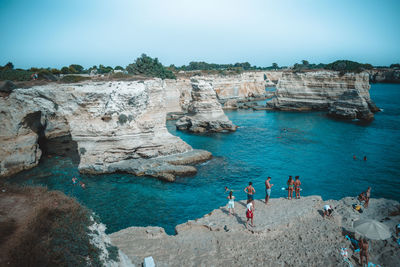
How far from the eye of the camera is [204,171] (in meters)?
20.6

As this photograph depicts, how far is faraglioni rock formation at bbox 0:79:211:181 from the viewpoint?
20172 mm

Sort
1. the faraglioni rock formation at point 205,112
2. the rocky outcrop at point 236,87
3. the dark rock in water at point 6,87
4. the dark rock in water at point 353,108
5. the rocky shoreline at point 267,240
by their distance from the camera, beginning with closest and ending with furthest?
the rocky shoreline at point 267,240
the dark rock in water at point 6,87
the faraglioni rock formation at point 205,112
the dark rock in water at point 353,108
the rocky outcrop at point 236,87

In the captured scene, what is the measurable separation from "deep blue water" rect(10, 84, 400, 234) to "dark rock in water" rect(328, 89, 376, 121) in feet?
23.9

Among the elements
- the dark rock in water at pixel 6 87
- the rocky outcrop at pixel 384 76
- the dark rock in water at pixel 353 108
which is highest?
the rocky outcrop at pixel 384 76

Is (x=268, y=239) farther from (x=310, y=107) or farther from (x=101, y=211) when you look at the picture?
(x=310, y=107)

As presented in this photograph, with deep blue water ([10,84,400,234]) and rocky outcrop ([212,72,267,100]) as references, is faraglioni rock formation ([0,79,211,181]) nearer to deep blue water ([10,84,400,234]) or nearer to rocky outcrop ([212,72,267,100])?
deep blue water ([10,84,400,234])

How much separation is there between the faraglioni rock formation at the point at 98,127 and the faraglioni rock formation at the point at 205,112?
13027 millimetres

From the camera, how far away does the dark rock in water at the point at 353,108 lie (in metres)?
40.4

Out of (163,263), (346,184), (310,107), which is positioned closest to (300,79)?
(310,107)

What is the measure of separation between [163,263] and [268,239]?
15.0 feet

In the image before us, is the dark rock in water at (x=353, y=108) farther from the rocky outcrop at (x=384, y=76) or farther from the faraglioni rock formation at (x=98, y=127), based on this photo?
the rocky outcrop at (x=384, y=76)

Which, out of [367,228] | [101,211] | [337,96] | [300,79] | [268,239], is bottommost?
[101,211]

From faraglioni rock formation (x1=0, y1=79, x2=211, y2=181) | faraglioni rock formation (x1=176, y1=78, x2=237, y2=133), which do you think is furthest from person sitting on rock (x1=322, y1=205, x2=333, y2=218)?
faraglioni rock formation (x1=176, y1=78, x2=237, y2=133)

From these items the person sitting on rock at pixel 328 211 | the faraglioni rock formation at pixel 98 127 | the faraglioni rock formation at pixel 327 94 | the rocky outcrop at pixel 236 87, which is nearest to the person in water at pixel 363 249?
the person sitting on rock at pixel 328 211
